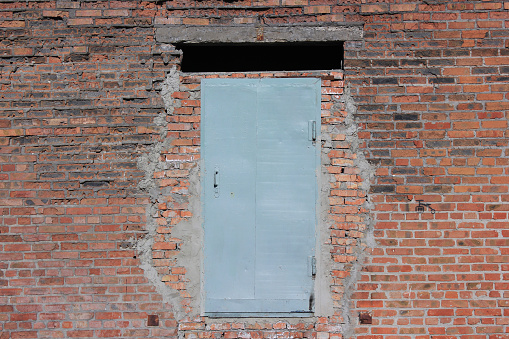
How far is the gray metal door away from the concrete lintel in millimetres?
377

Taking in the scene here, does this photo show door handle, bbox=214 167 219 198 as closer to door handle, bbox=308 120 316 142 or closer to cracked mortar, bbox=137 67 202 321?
cracked mortar, bbox=137 67 202 321

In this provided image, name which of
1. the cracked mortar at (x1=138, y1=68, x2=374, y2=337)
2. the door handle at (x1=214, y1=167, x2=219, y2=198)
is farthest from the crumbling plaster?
the door handle at (x1=214, y1=167, x2=219, y2=198)

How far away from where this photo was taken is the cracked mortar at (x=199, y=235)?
288 cm

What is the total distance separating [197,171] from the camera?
9.58ft

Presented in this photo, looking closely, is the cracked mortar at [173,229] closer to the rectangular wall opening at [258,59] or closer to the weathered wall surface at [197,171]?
the weathered wall surface at [197,171]

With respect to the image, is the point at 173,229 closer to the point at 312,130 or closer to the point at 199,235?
the point at 199,235

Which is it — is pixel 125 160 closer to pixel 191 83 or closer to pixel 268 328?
pixel 191 83

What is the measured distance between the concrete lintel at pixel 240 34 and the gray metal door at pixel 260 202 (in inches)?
14.9

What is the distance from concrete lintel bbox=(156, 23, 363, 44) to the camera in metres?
2.92

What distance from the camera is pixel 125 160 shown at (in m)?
2.93

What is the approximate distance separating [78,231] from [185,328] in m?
1.18

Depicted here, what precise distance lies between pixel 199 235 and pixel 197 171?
52cm

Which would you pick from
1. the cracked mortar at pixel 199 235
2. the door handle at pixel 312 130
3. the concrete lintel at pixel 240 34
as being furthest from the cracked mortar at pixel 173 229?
the door handle at pixel 312 130

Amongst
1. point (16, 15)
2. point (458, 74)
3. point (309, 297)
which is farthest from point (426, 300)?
point (16, 15)
